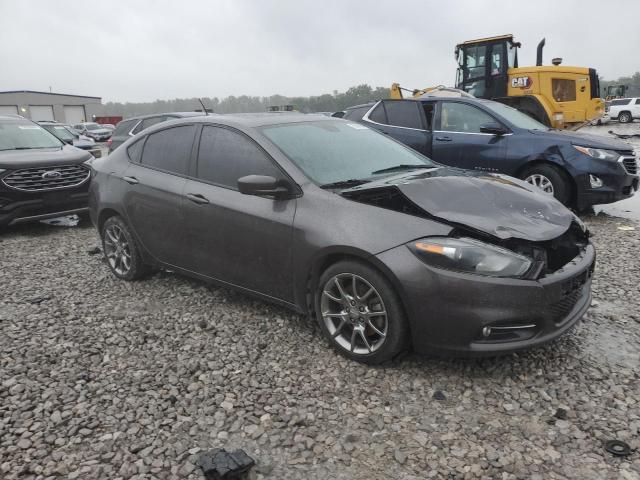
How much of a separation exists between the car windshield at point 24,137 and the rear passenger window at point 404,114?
5.41m

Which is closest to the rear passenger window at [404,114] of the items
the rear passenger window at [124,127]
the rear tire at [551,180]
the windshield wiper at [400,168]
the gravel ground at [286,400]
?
the rear tire at [551,180]

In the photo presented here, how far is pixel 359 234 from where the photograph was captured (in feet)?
10.2

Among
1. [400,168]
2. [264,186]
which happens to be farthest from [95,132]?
[264,186]

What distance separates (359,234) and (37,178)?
5.81 meters

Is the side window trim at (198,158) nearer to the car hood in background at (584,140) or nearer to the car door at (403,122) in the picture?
the car door at (403,122)

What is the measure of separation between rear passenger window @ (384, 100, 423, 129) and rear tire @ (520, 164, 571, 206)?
6.28ft

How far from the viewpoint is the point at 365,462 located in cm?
243

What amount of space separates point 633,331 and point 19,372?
4.18 meters

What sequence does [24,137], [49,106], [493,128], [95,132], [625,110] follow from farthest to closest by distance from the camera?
[49,106]
[95,132]
[625,110]
[24,137]
[493,128]

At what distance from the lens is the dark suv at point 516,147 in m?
6.80

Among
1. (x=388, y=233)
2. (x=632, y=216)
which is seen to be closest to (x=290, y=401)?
(x=388, y=233)

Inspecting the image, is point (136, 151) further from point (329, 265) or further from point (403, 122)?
point (403, 122)

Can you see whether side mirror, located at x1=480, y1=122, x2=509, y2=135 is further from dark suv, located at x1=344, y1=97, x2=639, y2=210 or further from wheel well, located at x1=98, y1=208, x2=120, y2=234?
wheel well, located at x1=98, y1=208, x2=120, y2=234

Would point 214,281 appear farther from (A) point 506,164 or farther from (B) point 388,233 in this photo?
(A) point 506,164
